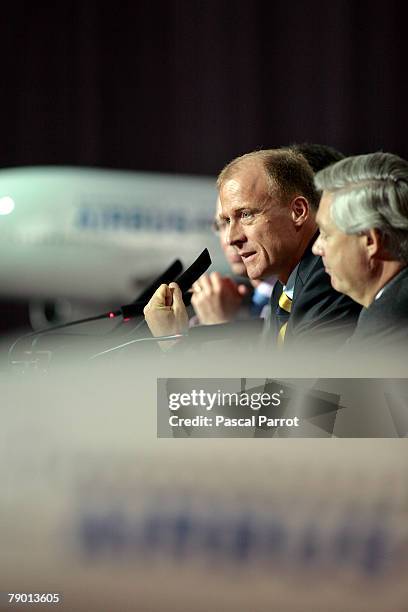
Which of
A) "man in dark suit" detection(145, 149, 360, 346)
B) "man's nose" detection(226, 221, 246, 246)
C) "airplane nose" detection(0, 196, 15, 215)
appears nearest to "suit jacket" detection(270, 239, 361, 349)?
"man in dark suit" detection(145, 149, 360, 346)

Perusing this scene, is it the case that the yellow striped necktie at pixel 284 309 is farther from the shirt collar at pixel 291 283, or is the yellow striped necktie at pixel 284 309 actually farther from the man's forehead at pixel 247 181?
the man's forehead at pixel 247 181

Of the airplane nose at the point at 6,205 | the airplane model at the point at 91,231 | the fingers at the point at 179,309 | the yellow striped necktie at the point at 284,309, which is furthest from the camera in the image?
the airplane nose at the point at 6,205

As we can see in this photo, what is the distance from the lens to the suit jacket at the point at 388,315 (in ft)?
4.17

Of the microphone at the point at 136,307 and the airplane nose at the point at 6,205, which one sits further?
the airplane nose at the point at 6,205

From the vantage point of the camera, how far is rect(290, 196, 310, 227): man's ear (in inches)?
57.9

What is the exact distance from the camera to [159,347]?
144 cm

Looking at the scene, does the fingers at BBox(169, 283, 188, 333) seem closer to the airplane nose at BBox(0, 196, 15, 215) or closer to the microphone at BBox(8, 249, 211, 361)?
the microphone at BBox(8, 249, 211, 361)

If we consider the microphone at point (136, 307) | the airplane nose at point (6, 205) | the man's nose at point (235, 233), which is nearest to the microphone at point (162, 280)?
the microphone at point (136, 307)

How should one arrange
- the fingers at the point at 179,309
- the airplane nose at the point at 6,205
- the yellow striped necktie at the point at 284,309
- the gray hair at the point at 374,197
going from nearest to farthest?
1. the gray hair at the point at 374,197
2. the fingers at the point at 179,309
3. the yellow striped necktie at the point at 284,309
4. the airplane nose at the point at 6,205

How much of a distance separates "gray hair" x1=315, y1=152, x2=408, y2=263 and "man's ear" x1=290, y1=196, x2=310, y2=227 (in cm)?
20

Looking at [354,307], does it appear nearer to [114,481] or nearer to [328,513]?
[328,513]

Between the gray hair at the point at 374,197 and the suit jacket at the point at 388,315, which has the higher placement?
the gray hair at the point at 374,197

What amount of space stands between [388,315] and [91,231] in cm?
396

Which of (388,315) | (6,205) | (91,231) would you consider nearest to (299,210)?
(388,315)
